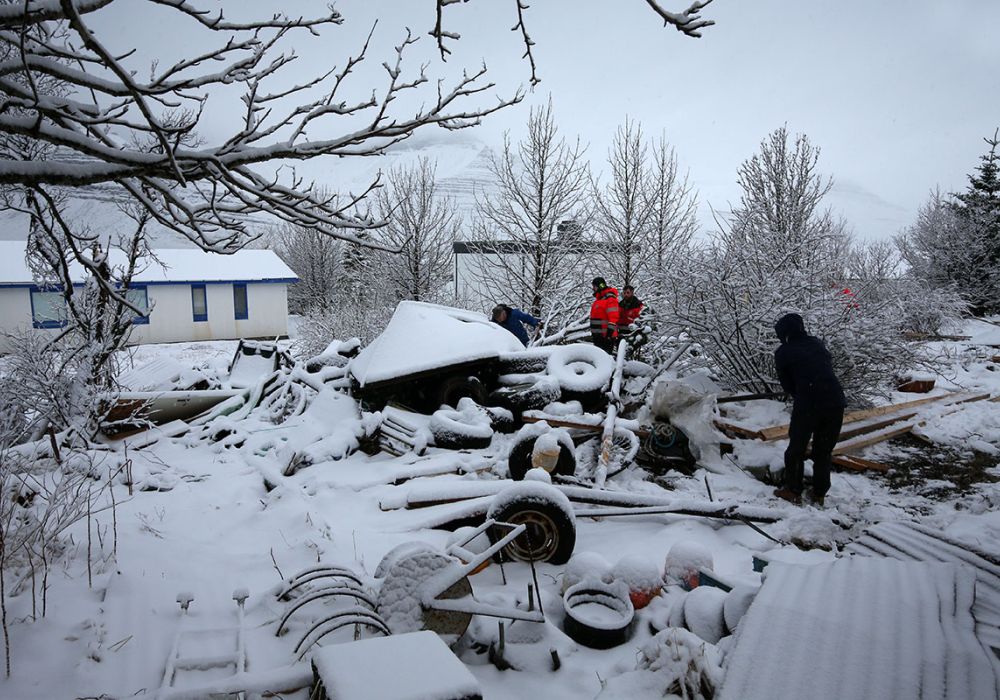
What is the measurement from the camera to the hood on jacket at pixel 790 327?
564 cm

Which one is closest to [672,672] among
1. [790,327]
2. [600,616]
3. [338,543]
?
[600,616]

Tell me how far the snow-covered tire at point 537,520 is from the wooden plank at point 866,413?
3.65 metres

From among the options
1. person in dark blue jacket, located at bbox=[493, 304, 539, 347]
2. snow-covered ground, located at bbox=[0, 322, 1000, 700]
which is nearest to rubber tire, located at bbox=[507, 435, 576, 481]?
snow-covered ground, located at bbox=[0, 322, 1000, 700]

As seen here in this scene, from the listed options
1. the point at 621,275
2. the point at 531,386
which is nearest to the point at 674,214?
the point at 621,275

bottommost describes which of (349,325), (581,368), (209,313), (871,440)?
(871,440)

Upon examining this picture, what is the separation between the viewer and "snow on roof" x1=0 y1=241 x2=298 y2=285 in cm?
2550

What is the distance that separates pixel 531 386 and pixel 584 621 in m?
4.61

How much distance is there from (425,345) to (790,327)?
4416 millimetres

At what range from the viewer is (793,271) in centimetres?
771

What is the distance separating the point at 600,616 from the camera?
3.31 m

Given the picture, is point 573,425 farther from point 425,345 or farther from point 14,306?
point 14,306

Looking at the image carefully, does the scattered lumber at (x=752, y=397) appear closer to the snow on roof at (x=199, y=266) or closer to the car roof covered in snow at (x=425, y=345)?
the car roof covered in snow at (x=425, y=345)

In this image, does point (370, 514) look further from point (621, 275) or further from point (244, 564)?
point (621, 275)

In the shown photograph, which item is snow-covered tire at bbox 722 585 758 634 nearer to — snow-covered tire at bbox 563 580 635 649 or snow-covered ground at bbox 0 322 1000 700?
snow-covered ground at bbox 0 322 1000 700
